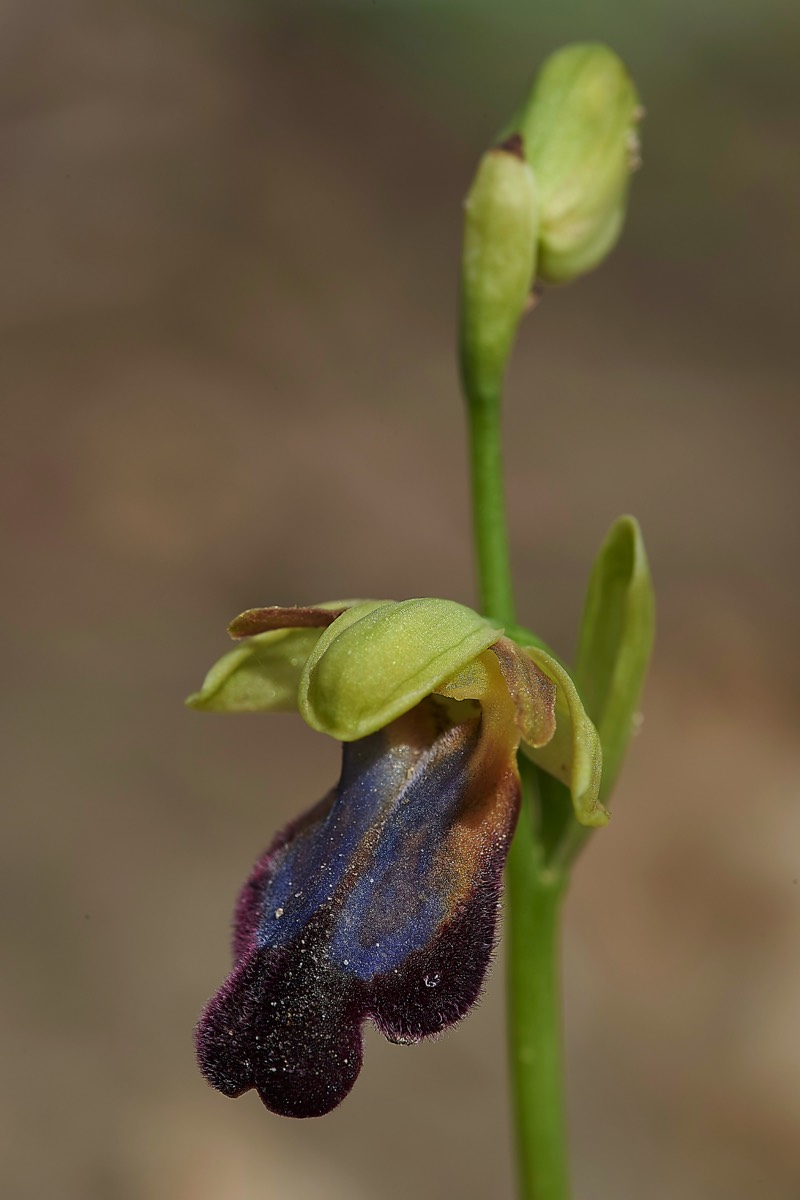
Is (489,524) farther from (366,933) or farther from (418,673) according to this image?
(366,933)

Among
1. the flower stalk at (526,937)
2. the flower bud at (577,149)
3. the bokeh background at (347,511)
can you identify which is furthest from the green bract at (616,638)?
the bokeh background at (347,511)

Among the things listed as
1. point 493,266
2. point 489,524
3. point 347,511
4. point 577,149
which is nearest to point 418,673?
point 489,524

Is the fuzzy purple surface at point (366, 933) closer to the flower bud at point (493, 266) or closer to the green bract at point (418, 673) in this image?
the green bract at point (418, 673)

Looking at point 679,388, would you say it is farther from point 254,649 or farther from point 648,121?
point 254,649

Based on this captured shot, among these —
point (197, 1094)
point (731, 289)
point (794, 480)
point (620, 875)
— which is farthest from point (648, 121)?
point (197, 1094)

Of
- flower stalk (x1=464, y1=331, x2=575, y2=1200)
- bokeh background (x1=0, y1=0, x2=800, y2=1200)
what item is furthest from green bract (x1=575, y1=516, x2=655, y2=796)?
bokeh background (x1=0, y1=0, x2=800, y2=1200)

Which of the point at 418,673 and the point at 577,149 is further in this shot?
the point at 577,149
